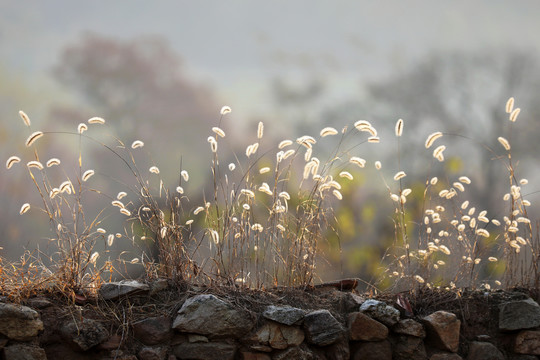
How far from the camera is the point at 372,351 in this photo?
330 cm

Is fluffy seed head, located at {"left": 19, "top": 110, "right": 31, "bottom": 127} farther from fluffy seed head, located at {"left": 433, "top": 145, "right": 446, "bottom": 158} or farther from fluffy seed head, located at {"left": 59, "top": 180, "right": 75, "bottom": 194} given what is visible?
fluffy seed head, located at {"left": 433, "top": 145, "right": 446, "bottom": 158}

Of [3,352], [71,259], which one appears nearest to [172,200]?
[71,259]

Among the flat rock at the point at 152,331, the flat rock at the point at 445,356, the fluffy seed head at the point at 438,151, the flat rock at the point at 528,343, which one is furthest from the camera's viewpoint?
the fluffy seed head at the point at 438,151

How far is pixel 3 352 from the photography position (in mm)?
2779

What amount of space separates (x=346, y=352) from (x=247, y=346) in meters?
0.60

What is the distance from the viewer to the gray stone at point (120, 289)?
3.17 m

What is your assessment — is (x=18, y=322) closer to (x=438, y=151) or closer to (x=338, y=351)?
(x=338, y=351)

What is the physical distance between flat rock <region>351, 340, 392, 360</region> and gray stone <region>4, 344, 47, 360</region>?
1760mm

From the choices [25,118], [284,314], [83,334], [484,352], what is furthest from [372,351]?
[25,118]

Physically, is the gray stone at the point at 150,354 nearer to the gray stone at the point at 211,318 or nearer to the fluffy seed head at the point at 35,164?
the gray stone at the point at 211,318

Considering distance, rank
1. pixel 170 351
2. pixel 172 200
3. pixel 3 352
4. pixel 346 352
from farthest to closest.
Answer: pixel 172 200
pixel 346 352
pixel 170 351
pixel 3 352

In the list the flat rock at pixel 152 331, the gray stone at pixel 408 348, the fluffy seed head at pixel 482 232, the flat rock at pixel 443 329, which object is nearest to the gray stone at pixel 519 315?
the flat rock at pixel 443 329

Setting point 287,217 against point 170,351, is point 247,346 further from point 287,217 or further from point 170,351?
point 287,217

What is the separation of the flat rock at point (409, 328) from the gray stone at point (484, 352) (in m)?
0.34
